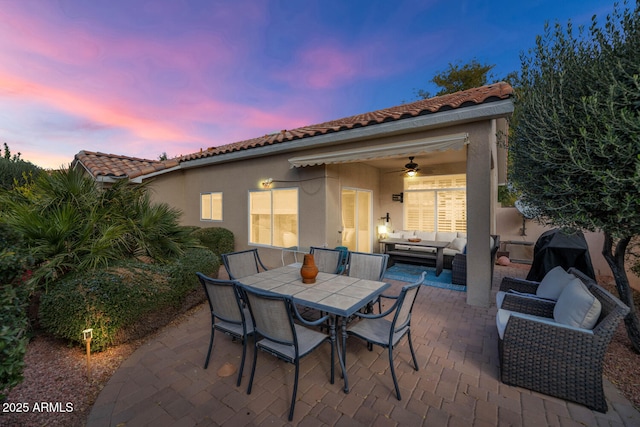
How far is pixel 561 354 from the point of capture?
3521 mm

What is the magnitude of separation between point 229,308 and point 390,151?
19.6 feet

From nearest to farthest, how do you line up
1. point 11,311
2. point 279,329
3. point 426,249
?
point 11,311
point 279,329
point 426,249

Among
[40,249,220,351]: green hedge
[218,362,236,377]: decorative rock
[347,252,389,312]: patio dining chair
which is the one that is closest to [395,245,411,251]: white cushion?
[347,252,389,312]: patio dining chair

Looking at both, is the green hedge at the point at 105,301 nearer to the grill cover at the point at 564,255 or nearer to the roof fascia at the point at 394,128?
the roof fascia at the point at 394,128

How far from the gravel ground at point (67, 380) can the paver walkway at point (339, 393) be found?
0.65 feet

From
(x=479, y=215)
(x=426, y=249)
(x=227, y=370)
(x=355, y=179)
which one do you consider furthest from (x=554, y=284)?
(x=355, y=179)

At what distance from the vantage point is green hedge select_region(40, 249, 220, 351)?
4.40 metres

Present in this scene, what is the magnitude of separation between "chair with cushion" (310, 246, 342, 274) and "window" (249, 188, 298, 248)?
140 inches

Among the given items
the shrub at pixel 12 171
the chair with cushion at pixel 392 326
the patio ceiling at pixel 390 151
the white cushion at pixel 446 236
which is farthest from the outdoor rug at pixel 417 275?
the shrub at pixel 12 171

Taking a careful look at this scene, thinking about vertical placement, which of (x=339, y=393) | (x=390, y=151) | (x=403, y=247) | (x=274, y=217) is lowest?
(x=339, y=393)

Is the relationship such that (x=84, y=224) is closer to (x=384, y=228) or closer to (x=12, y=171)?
(x=384, y=228)

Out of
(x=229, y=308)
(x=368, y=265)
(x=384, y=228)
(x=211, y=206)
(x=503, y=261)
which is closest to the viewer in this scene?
(x=229, y=308)

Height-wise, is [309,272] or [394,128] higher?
[394,128]

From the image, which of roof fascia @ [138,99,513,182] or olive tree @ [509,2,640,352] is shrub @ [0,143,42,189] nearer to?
roof fascia @ [138,99,513,182]
